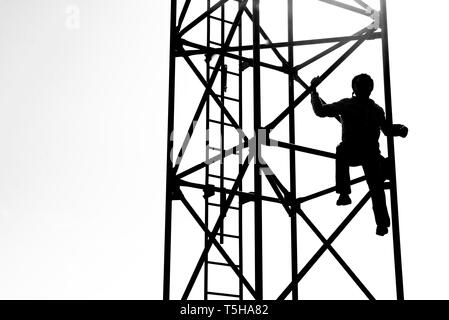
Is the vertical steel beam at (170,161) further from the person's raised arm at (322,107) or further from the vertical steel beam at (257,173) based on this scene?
the person's raised arm at (322,107)

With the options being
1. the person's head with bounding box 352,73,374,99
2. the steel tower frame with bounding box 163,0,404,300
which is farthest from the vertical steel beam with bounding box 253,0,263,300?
the person's head with bounding box 352,73,374,99

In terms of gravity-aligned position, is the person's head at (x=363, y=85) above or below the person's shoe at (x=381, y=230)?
above

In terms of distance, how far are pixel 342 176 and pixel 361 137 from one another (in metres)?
0.59

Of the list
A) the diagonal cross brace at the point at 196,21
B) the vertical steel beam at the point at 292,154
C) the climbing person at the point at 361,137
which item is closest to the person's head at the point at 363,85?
the climbing person at the point at 361,137

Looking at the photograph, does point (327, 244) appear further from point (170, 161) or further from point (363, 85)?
point (170, 161)

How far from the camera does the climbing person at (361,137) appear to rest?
947 cm

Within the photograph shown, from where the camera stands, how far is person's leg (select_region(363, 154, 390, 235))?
937cm

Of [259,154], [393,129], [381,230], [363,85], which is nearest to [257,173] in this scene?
[259,154]

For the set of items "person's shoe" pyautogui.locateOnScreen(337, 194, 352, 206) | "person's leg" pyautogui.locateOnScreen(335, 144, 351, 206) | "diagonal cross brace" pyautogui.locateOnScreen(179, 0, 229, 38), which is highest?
"diagonal cross brace" pyautogui.locateOnScreen(179, 0, 229, 38)

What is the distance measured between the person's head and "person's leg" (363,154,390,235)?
2.75 feet

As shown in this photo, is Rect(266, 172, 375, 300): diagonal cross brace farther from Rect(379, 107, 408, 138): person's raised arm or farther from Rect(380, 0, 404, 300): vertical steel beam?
Rect(379, 107, 408, 138): person's raised arm

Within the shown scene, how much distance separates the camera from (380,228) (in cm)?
935
